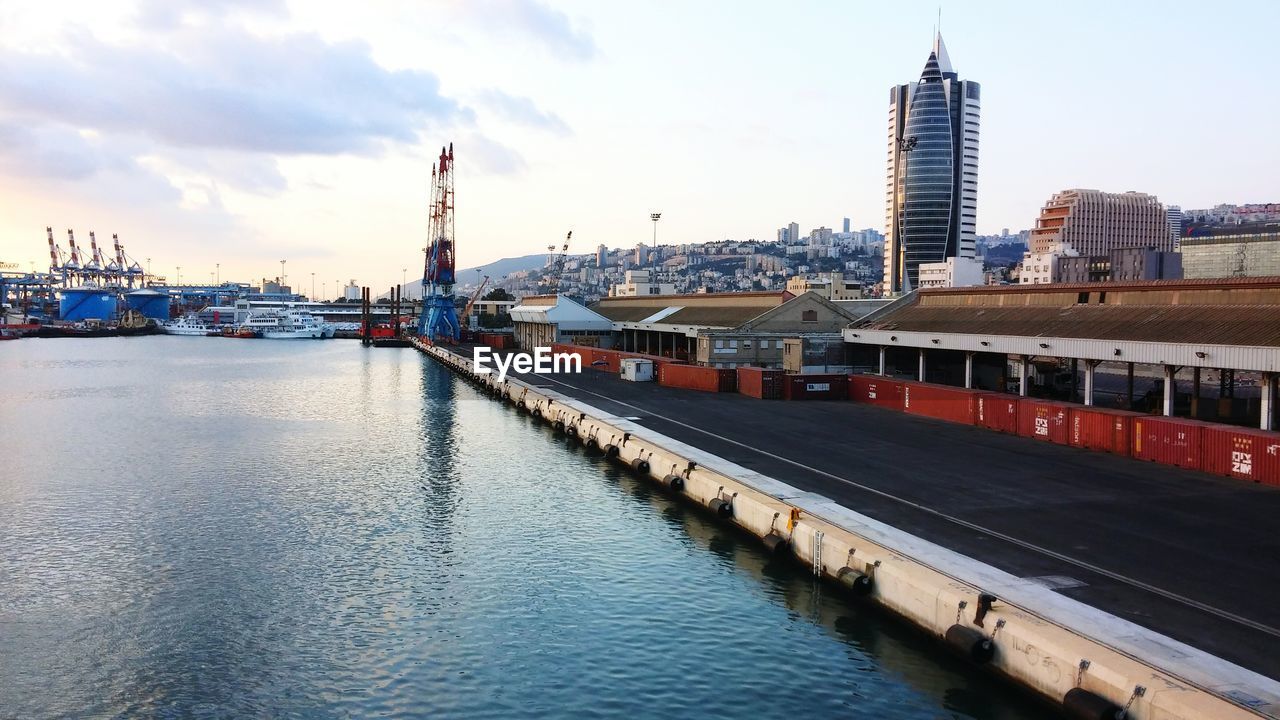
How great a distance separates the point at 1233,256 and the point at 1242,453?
59.8m

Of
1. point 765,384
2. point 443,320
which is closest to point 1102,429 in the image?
point 765,384

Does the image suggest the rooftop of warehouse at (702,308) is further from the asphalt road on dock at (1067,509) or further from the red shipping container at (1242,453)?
the red shipping container at (1242,453)

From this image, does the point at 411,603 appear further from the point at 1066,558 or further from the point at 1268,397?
the point at 1268,397

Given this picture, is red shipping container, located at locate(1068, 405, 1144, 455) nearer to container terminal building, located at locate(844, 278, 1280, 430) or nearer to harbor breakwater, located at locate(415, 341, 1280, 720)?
container terminal building, located at locate(844, 278, 1280, 430)

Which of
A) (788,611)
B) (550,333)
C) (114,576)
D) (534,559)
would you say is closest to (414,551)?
(534,559)

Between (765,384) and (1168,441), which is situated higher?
(765,384)

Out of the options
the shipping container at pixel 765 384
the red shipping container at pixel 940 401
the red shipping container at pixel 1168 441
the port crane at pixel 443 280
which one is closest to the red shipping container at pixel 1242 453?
the red shipping container at pixel 1168 441

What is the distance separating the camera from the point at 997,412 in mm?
45531

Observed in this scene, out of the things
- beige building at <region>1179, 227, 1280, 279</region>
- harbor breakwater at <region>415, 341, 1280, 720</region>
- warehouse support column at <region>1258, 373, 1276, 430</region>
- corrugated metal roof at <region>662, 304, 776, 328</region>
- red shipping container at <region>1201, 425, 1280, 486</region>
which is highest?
beige building at <region>1179, 227, 1280, 279</region>

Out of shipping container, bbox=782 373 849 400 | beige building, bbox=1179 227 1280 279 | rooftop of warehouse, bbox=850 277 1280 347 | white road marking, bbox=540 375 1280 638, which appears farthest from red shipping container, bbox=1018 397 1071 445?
beige building, bbox=1179 227 1280 279

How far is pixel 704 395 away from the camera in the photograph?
6562 cm

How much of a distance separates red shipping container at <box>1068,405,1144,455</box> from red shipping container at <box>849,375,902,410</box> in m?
15.2

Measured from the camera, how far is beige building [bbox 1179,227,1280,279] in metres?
77.6

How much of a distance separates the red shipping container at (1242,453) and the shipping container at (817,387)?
28.4 meters
